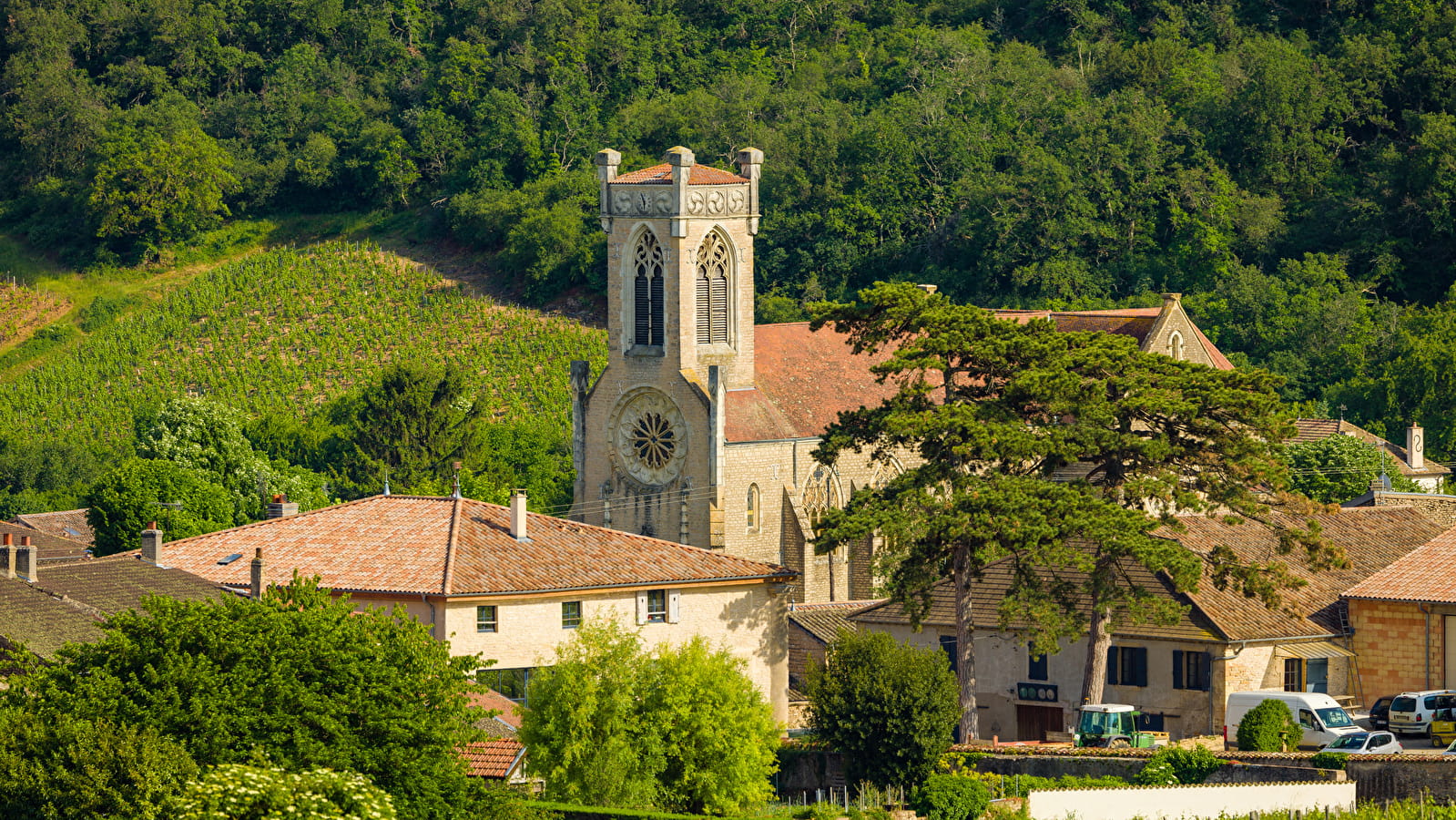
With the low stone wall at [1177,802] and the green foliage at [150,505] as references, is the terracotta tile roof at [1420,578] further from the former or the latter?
the green foliage at [150,505]

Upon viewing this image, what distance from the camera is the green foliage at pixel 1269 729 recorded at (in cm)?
5203

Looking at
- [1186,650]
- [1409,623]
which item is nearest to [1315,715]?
[1186,650]

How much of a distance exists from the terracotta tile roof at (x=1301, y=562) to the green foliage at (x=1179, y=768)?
9132 mm

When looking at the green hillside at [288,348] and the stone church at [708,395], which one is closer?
the stone church at [708,395]

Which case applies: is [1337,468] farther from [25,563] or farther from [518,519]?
[25,563]

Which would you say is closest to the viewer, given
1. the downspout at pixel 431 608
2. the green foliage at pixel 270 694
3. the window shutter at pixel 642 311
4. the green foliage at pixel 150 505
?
the green foliage at pixel 270 694

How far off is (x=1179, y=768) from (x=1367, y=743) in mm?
4670

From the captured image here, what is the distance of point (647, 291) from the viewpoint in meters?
78.8

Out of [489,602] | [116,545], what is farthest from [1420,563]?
[116,545]

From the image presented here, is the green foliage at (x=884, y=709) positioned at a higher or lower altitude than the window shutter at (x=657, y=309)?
lower

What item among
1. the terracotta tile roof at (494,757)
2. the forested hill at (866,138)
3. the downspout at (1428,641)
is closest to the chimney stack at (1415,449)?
the forested hill at (866,138)

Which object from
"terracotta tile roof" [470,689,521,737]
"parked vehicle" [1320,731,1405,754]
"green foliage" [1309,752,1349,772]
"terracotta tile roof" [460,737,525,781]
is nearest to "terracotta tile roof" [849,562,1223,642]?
"parked vehicle" [1320,731,1405,754]

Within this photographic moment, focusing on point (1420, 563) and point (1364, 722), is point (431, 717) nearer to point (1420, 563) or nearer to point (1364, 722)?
point (1364, 722)

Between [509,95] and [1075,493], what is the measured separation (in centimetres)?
8730
